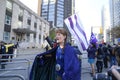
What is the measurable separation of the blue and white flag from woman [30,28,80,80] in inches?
132

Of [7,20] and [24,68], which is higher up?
[7,20]

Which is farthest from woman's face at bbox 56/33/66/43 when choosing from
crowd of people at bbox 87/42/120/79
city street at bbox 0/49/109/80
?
crowd of people at bbox 87/42/120/79

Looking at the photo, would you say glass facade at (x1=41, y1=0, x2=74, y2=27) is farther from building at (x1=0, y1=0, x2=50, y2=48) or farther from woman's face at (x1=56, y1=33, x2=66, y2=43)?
woman's face at (x1=56, y1=33, x2=66, y2=43)

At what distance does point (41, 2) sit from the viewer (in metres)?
174

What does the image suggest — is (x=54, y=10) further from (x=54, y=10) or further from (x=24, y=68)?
(x=24, y=68)

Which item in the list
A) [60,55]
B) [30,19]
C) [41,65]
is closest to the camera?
[60,55]

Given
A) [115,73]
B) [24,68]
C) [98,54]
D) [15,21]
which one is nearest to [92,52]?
[98,54]

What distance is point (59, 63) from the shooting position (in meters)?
3.93

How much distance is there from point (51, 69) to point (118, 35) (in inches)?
2692

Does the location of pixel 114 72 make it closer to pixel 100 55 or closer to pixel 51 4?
pixel 100 55

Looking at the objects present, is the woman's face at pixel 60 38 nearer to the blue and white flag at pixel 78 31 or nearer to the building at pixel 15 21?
the blue and white flag at pixel 78 31

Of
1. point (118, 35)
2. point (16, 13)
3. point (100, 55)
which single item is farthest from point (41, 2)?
point (100, 55)

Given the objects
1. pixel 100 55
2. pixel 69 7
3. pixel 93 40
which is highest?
pixel 69 7

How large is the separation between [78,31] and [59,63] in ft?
12.5
